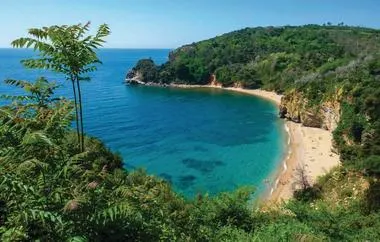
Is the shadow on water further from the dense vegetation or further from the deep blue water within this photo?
the dense vegetation

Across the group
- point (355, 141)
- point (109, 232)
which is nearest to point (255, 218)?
point (109, 232)

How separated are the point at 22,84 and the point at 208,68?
112 m

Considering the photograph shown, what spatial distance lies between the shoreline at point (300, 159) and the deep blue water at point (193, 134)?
1.36m

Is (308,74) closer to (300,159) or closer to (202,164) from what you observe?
(300,159)

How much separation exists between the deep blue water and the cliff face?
2.94 meters

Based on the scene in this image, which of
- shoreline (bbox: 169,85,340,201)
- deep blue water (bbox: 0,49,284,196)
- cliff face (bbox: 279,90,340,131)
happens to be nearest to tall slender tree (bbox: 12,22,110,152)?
shoreline (bbox: 169,85,340,201)

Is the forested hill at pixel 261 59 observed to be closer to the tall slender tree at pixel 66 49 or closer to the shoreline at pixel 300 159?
the shoreline at pixel 300 159

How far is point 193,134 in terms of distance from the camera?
207 feet

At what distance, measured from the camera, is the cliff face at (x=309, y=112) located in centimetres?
5528

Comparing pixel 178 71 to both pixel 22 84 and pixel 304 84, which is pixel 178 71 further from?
pixel 22 84

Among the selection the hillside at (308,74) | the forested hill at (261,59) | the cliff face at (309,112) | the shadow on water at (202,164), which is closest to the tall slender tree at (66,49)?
the hillside at (308,74)

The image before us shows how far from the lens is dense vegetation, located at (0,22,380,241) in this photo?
595 cm

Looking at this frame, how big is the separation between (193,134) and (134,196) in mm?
55918

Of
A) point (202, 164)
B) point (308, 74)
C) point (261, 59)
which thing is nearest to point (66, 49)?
point (202, 164)
